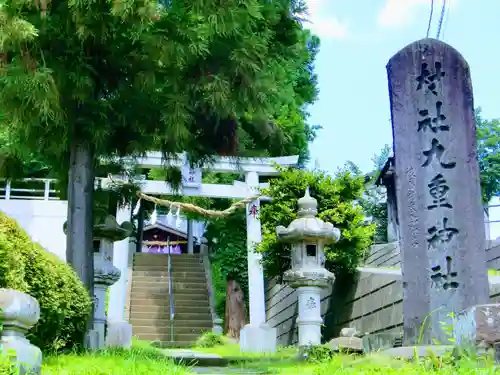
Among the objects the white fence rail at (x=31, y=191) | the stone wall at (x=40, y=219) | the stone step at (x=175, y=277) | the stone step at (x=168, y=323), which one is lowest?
the stone step at (x=168, y=323)

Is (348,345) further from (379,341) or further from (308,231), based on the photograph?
(308,231)

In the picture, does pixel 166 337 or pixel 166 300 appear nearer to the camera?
pixel 166 337

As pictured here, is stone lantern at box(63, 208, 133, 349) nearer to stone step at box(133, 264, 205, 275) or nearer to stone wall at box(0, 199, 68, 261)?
stone wall at box(0, 199, 68, 261)

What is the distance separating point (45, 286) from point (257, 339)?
27.2 ft

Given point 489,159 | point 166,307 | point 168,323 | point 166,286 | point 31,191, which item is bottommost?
point 168,323

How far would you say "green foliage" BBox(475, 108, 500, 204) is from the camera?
20.9 m

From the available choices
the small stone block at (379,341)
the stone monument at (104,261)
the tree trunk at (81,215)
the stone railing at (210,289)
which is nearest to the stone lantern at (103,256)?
the stone monument at (104,261)

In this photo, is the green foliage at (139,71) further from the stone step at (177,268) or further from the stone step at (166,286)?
the stone step at (177,268)

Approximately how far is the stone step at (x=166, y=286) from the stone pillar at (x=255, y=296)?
164 inches

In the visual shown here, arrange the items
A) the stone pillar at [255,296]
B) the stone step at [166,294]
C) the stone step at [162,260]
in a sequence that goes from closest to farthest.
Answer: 1. the stone pillar at [255,296]
2. the stone step at [166,294]
3. the stone step at [162,260]

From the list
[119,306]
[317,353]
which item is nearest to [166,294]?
[119,306]

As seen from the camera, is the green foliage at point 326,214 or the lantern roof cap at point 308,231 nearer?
the lantern roof cap at point 308,231

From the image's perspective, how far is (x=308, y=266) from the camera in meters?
8.70

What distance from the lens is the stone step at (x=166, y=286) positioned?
17.7m
